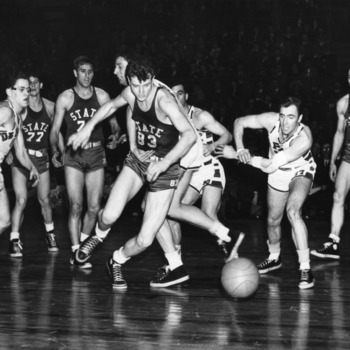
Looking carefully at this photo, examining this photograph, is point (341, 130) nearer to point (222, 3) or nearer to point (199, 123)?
point (199, 123)

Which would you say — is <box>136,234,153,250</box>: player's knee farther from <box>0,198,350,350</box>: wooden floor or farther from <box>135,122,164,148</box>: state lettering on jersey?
<box>135,122,164,148</box>: state lettering on jersey

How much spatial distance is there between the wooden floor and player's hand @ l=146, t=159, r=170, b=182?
893mm

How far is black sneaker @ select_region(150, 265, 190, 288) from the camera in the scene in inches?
256

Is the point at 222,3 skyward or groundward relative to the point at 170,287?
skyward

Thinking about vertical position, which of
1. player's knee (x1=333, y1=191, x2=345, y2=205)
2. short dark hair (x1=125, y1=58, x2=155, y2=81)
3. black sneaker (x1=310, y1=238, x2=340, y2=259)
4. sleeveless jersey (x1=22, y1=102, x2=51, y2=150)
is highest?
short dark hair (x1=125, y1=58, x2=155, y2=81)

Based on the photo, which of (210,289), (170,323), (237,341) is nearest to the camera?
(237,341)

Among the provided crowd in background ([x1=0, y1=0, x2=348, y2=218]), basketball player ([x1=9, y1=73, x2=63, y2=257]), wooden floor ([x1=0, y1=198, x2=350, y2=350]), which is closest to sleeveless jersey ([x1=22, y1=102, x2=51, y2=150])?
basketball player ([x1=9, y1=73, x2=63, y2=257])

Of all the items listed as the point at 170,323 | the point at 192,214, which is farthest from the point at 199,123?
the point at 170,323

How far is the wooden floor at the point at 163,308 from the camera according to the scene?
4.90m

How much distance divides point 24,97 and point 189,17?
7593 millimetres

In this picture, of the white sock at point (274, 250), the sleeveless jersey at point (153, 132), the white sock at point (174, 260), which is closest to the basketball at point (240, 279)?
the white sock at point (174, 260)

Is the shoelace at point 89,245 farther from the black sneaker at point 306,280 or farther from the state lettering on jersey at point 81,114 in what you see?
the black sneaker at point 306,280

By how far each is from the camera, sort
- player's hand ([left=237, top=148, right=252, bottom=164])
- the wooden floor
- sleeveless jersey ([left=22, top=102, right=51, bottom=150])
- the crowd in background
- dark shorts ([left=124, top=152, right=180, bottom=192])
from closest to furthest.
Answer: the wooden floor → dark shorts ([left=124, top=152, right=180, bottom=192]) → player's hand ([left=237, top=148, right=252, bottom=164]) → sleeveless jersey ([left=22, top=102, right=51, bottom=150]) → the crowd in background

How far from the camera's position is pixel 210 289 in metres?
6.41
